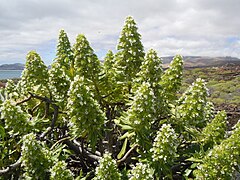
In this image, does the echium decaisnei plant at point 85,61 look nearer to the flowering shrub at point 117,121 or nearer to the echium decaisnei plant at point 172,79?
the flowering shrub at point 117,121

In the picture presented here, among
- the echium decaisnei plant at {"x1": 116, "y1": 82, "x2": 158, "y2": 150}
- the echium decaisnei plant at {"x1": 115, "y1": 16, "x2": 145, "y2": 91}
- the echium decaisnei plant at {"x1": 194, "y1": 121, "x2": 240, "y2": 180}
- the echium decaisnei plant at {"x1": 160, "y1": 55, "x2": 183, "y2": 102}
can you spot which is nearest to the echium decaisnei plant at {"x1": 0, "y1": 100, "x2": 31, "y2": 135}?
the echium decaisnei plant at {"x1": 116, "y1": 82, "x2": 158, "y2": 150}

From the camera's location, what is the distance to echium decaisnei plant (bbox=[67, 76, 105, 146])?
423cm

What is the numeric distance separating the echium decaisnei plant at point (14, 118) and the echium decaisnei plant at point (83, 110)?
0.78 m

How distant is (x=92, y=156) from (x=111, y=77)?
145 centimetres

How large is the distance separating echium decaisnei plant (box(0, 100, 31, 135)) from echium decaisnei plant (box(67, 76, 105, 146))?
78 cm

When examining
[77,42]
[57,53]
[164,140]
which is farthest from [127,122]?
[57,53]

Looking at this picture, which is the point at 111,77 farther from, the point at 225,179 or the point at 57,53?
the point at 225,179

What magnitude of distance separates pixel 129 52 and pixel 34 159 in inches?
100

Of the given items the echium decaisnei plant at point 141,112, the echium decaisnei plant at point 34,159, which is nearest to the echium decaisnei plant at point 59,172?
the echium decaisnei plant at point 34,159

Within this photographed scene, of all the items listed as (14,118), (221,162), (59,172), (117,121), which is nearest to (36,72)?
(14,118)

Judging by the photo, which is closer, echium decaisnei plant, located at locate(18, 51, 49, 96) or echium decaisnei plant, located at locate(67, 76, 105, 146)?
echium decaisnei plant, located at locate(67, 76, 105, 146)

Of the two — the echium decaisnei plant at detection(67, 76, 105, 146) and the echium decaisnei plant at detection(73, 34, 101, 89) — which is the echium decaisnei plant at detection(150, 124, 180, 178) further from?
the echium decaisnei plant at detection(73, 34, 101, 89)

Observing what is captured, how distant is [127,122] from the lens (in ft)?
14.7

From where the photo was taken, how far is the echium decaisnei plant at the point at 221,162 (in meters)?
4.08
